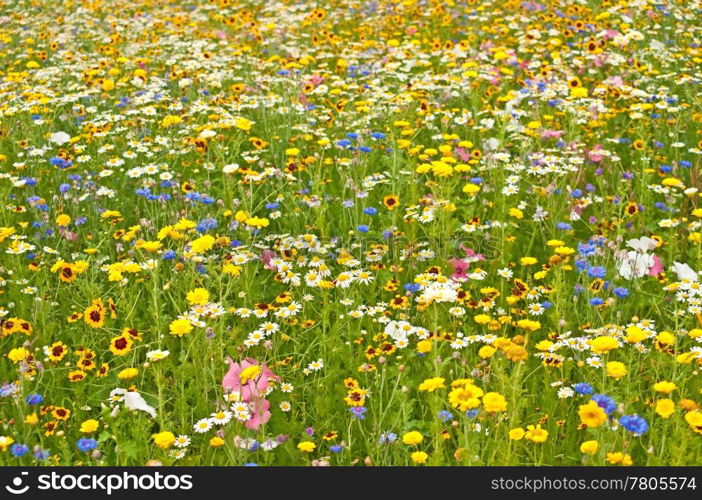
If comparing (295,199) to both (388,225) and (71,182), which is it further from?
(71,182)

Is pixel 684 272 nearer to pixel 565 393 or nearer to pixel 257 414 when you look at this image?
pixel 565 393

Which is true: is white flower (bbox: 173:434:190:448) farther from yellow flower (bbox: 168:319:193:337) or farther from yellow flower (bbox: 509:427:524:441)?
yellow flower (bbox: 509:427:524:441)

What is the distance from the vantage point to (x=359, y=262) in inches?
140

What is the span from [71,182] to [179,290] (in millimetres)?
1586

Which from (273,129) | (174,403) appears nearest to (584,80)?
(273,129)

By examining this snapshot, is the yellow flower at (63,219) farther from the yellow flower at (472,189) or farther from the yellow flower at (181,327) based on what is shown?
the yellow flower at (472,189)

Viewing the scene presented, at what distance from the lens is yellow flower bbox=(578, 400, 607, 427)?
7.22 ft

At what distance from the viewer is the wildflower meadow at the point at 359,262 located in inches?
104

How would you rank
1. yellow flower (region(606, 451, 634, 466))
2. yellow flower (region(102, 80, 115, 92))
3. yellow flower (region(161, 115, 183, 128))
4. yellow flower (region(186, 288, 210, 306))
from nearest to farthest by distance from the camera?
yellow flower (region(606, 451, 634, 466))
yellow flower (region(186, 288, 210, 306))
yellow flower (region(161, 115, 183, 128))
yellow flower (region(102, 80, 115, 92))

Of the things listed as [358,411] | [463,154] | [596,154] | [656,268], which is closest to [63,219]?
[358,411]

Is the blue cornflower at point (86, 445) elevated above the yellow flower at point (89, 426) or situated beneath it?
elevated above

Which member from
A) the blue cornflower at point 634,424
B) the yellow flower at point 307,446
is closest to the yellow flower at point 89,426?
the yellow flower at point 307,446

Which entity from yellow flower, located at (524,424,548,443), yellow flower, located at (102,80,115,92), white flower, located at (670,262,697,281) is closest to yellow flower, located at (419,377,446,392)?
yellow flower, located at (524,424,548,443)

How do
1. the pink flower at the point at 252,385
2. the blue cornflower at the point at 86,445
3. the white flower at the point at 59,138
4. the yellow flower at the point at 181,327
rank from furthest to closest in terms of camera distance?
the white flower at the point at 59,138
the yellow flower at the point at 181,327
the pink flower at the point at 252,385
the blue cornflower at the point at 86,445
